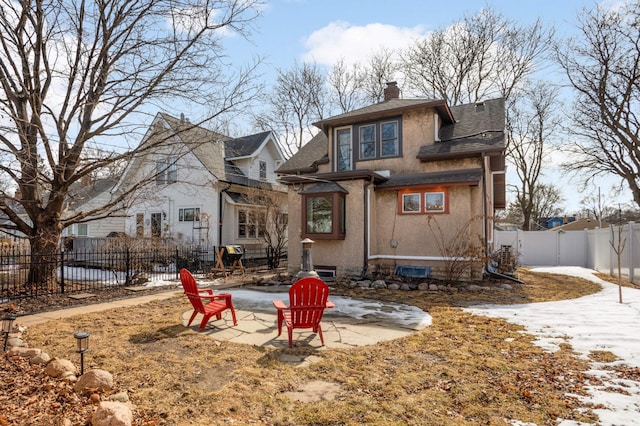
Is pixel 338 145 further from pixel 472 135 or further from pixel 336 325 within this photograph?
pixel 336 325

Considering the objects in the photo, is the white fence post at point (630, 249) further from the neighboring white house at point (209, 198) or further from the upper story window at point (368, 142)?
the neighboring white house at point (209, 198)

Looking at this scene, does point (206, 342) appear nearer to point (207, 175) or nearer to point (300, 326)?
point (300, 326)

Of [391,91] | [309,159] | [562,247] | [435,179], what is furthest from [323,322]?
[562,247]

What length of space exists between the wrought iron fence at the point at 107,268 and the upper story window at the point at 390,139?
25.6 ft

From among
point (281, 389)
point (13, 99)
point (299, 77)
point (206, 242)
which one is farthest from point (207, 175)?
point (281, 389)

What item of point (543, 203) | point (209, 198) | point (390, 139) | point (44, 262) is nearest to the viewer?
point (44, 262)

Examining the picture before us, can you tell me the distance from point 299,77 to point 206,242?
15.1 metres

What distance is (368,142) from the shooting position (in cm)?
1307

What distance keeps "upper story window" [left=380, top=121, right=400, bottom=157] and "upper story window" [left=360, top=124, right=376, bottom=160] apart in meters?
0.34

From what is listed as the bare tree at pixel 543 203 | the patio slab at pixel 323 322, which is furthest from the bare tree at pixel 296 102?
the bare tree at pixel 543 203

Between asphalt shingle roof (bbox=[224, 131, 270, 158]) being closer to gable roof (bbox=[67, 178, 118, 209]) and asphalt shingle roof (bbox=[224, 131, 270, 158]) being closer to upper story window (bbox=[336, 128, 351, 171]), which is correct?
gable roof (bbox=[67, 178, 118, 209])

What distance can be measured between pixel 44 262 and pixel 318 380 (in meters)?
8.83

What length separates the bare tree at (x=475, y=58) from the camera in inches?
870

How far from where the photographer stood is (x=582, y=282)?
12.0 m
